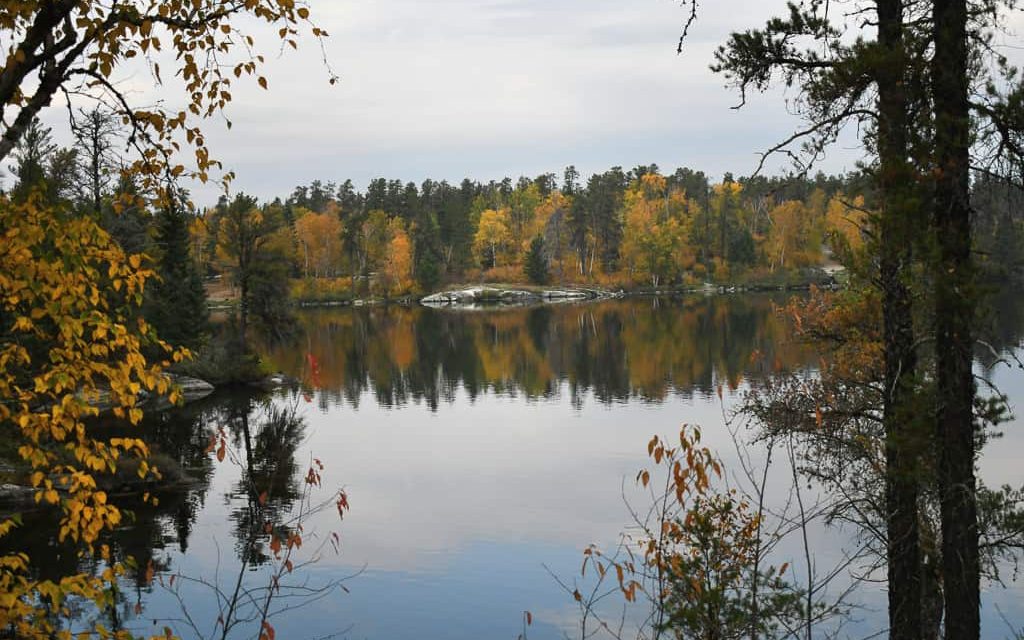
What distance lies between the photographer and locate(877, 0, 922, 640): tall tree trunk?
8359 mm

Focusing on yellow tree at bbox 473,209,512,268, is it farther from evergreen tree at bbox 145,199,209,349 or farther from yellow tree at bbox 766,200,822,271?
evergreen tree at bbox 145,199,209,349

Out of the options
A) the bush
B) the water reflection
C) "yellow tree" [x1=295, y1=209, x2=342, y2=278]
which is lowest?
the water reflection

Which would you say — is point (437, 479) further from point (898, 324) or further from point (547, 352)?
point (547, 352)

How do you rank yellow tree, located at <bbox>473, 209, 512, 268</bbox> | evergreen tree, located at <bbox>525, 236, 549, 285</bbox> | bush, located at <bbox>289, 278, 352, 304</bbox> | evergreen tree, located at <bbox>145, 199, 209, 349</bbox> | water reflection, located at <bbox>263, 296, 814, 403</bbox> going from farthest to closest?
1. yellow tree, located at <bbox>473, 209, 512, 268</bbox>
2. evergreen tree, located at <bbox>525, 236, 549, 285</bbox>
3. bush, located at <bbox>289, 278, 352, 304</bbox>
4. water reflection, located at <bbox>263, 296, 814, 403</bbox>
5. evergreen tree, located at <bbox>145, 199, 209, 349</bbox>

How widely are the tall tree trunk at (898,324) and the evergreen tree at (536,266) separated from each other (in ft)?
375

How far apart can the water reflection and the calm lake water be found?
35cm

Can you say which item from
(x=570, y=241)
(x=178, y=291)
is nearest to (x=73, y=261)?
(x=178, y=291)

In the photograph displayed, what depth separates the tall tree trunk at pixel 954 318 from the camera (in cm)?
832

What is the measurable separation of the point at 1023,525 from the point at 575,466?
2143 cm

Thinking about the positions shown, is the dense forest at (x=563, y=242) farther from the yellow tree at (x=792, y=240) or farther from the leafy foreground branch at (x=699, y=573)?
the leafy foreground branch at (x=699, y=573)

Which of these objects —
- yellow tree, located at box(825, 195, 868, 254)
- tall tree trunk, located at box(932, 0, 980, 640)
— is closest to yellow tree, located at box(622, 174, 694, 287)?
yellow tree, located at box(825, 195, 868, 254)

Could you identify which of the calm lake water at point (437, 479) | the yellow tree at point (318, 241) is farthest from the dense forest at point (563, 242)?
the calm lake water at point (437, 479)

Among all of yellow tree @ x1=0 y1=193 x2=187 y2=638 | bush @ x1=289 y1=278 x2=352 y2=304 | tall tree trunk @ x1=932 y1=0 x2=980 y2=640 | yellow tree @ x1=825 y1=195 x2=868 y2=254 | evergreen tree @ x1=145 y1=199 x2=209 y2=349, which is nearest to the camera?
yellow tree @ x1=0 y1=193 x2=187 y2=638

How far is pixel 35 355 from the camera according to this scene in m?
26.3
